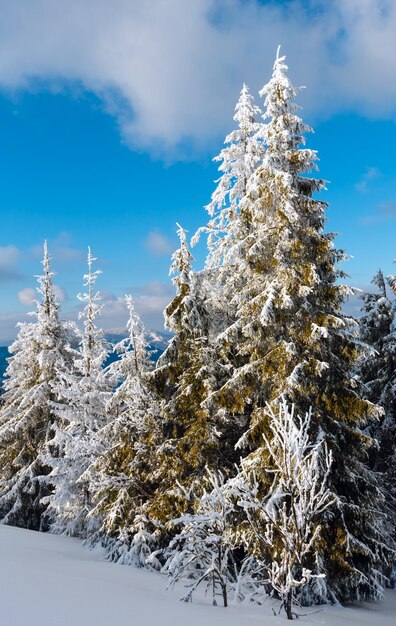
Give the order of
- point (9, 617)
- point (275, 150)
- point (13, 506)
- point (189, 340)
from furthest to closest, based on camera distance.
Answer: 1. point (13, 506)
2. point (189, 340)
3. point (275, 150)
4. point (9, 617)

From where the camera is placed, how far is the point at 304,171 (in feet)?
40.9

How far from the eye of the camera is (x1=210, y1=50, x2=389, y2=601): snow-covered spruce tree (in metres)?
11.3

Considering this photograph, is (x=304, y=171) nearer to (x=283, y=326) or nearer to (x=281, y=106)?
(x=281, y=106)


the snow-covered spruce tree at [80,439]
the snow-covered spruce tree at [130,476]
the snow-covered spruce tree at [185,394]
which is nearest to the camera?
the snow-covered spruce tree at [185,394]

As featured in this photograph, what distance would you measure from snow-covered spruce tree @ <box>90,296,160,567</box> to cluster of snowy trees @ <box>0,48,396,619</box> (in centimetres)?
6

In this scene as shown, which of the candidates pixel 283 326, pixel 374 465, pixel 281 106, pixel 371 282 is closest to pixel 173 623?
pixel 283 326

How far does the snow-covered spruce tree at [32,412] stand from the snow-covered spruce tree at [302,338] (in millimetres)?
11613

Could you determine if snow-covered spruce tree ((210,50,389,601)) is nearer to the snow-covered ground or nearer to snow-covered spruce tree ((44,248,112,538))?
the snow-covered ground

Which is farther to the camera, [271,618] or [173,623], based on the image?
[271,618]

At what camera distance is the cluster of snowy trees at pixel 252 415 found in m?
10.6

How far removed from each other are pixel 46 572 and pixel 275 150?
11.4m

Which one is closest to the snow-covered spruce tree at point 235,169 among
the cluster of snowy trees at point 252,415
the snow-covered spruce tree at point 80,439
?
the cluster of snowy trees at point 252,415

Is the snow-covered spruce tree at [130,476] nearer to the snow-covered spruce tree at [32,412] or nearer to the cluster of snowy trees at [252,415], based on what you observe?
the cluster of snowy trees at [252,415]

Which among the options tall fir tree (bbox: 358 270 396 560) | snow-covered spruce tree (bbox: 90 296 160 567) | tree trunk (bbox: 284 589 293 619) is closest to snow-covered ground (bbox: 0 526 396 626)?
tree trunk (bbox: 284 589 293 619)
